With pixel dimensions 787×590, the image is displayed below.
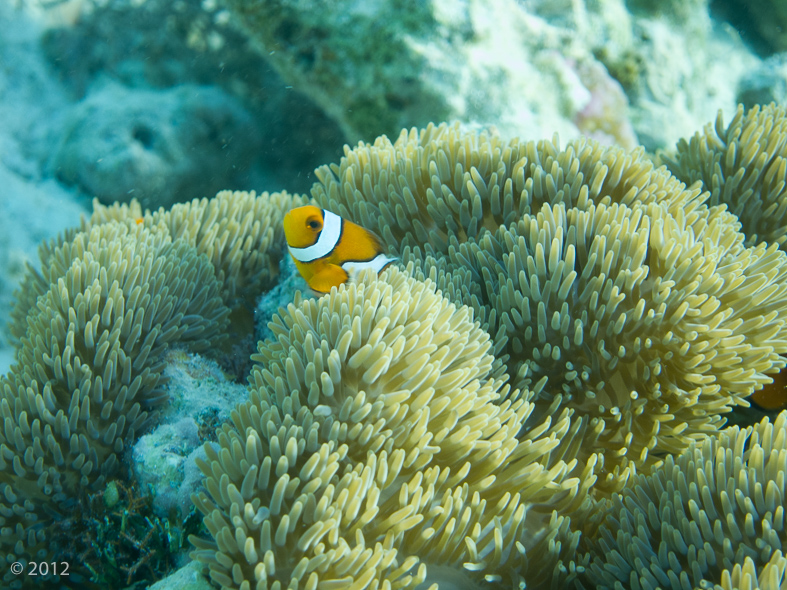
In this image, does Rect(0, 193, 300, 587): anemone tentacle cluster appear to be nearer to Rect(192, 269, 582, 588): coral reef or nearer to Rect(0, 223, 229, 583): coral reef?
Rect(0, 223, 229, 583): coral reef

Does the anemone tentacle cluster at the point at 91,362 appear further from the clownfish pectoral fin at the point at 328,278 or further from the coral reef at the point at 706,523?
the coral reef at the point at 706,523

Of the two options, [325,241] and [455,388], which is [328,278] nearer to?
Answer: [325,241]

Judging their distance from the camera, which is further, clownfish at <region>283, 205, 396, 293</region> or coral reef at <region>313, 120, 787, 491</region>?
clownfish at <region>283, 205, 396, 293</region>

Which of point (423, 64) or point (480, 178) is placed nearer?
point (480, 178)

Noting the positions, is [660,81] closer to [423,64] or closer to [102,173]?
[423,64]

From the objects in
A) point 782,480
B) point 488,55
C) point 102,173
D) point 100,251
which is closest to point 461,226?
point 782,480

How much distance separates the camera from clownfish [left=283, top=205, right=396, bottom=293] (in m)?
1.65

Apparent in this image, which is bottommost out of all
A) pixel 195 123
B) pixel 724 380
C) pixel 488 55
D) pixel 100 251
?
pixel 195 123

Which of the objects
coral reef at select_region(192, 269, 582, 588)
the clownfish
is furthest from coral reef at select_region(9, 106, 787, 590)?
the clownfish

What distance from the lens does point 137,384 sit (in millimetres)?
1742

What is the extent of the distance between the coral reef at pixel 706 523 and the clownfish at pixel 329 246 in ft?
3.32

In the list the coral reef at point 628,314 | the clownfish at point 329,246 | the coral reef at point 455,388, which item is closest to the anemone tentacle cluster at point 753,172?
the coral reef at point 455,388

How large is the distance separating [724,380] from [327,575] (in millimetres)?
1313

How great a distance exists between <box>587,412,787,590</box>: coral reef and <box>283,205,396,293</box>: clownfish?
1.01m
